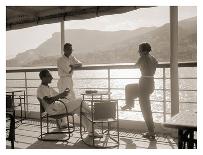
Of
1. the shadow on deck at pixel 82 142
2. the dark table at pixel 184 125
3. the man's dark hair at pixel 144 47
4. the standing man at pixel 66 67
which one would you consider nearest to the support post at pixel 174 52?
the man's dark hair at pixel 144 47

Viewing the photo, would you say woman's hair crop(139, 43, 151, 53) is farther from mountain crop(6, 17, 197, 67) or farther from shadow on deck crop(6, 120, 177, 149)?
mountain crop(6, 17, 197, 67)

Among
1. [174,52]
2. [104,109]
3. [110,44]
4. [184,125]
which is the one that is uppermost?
[110,44]

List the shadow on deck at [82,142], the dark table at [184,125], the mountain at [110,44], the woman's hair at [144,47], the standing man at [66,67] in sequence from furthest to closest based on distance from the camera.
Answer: the mountain at [110,44], the standing man at [66,67], the woman's hair at [144,47], the shadow on deck at [82,142], the dark table at [184,125]

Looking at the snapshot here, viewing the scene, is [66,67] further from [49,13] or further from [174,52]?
[174,52]

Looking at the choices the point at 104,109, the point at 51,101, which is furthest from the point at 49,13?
the point at 104,109

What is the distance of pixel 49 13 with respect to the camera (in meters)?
6.11

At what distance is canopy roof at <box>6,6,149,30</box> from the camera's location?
5418 mm

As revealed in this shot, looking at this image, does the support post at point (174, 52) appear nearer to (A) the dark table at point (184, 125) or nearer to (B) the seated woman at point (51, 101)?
(B) the seated woman at point (51, 101)

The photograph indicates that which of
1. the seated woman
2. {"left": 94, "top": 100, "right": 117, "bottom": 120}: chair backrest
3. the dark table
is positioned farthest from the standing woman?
the dark table

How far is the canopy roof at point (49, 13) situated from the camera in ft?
17.8
